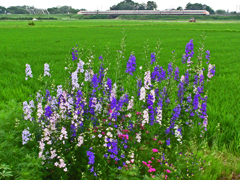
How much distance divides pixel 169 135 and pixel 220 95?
3.22 metres

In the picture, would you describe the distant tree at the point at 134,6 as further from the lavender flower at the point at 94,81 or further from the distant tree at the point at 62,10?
the lavender flower at the point at 94,81

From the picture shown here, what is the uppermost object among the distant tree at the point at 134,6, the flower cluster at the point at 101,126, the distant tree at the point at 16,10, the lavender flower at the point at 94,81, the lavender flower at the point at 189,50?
the distant tree at the point at 134,6

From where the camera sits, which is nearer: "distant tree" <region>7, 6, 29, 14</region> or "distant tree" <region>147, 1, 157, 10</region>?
"distant tree" <region>147, 1, 157, 10</region>

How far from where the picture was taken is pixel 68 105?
→ 2506mm

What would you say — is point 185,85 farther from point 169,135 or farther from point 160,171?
point 160,171

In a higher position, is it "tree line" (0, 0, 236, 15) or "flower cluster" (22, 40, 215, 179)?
"tree line" (0, 0, 236, 15)

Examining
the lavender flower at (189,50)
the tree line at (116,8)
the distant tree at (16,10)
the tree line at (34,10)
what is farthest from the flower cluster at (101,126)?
the distant tree at (16,10)

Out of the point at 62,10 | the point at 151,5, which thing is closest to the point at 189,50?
the point at 151,5

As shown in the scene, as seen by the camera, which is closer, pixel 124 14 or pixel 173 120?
pixel 173 120

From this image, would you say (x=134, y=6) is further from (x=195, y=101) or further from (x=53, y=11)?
(x=195, y=101)

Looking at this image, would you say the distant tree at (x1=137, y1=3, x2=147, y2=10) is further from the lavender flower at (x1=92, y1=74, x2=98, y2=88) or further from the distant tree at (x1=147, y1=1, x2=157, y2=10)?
the lavender flower at (x1=92, y1=74, x2=98, y2=88)

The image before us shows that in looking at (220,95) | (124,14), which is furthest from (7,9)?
(220,95)

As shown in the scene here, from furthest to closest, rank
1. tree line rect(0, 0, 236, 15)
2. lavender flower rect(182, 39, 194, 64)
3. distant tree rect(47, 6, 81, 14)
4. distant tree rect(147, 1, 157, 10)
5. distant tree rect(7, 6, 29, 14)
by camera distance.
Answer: distant tree rect(47, 6, 81, 14), distant tree rect(7, 6, 29, 14), distant tree rect(147, 1, 157, 10), tree line rect(0, 0, 236, 15), lavender flower rect(182, 39, 194, 64)

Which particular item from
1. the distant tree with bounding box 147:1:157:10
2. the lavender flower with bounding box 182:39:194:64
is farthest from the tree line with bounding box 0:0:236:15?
the lavender flower with bounding box 182:39:194:64
